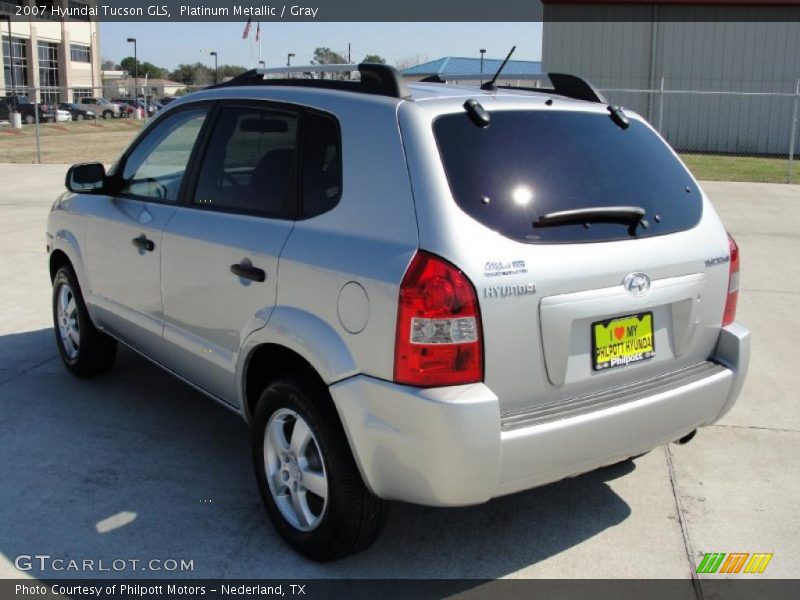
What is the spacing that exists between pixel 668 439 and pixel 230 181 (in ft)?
7.15

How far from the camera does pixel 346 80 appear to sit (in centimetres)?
367

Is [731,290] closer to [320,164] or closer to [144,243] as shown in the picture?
[320,164]

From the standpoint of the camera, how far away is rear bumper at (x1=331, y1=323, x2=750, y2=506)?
2.81m

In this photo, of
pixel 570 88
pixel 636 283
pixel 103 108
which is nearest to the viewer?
pixel 636 283

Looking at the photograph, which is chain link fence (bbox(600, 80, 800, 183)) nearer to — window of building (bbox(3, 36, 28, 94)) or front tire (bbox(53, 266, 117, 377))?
front tire (bbox(53, 266, 117, 377))

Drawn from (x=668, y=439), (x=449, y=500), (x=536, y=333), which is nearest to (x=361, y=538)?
(x=449, y=500)

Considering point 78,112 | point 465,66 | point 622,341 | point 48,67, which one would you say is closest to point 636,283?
point 622,341

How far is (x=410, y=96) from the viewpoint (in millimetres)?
3232

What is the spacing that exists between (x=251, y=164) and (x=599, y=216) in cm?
156

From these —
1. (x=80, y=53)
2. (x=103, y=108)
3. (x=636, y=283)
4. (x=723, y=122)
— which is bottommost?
(x=636, y=283)

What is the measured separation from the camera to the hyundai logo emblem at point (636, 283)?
3172 millimetres

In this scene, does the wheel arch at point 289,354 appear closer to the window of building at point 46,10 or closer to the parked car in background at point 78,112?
the parked car in background at point 78,112

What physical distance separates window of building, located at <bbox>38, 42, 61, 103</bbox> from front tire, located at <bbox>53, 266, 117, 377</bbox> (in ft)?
255

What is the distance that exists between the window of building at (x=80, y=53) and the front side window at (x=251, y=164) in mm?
88957
